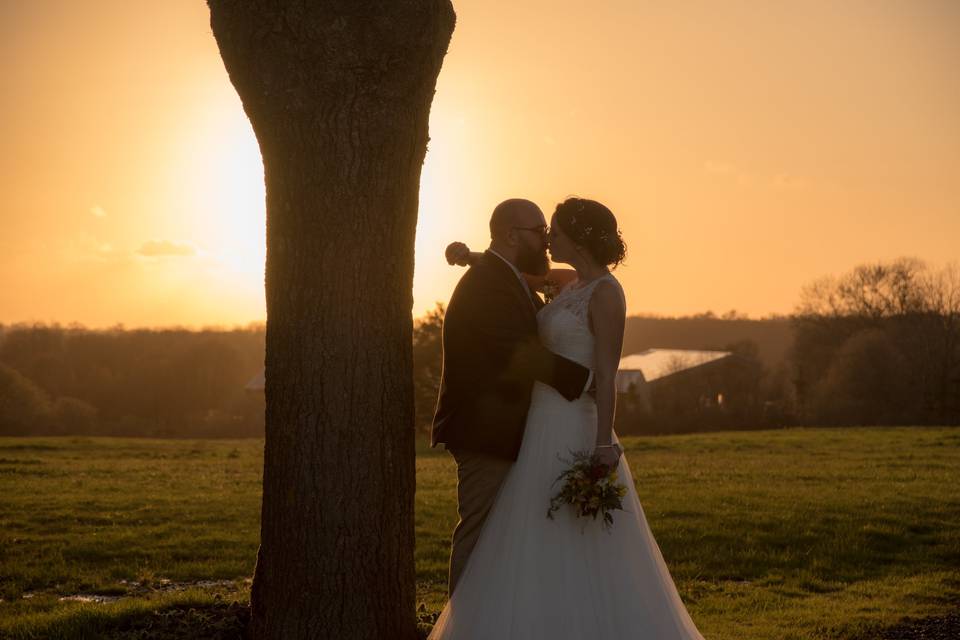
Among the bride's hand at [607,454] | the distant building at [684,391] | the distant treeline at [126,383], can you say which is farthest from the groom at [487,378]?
the distant treeline at [126,383]

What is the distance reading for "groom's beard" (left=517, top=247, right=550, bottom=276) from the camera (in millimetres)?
6395

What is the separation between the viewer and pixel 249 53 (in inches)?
218

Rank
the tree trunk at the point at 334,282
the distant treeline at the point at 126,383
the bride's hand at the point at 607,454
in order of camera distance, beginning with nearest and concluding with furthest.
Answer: the tree trunk at the point at 334,282 → the bride's hand at the point at 607,454 → the distant treeline at the point at 126,383

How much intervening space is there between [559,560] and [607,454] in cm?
65

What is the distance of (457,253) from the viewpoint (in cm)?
Answer: 665

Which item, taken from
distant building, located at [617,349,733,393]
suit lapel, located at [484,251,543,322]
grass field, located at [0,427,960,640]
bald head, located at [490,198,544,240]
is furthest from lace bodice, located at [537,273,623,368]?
distant building, located at [617,349,733,393]

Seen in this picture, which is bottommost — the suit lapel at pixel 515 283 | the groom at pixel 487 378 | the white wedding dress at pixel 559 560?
the white wedding dress at pixel 559 560

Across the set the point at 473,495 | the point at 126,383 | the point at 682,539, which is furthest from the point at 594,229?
the point at 126,383

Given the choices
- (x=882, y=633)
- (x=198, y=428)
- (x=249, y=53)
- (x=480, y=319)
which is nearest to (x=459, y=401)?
(x=480, y=319)

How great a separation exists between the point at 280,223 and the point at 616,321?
6.43 ft

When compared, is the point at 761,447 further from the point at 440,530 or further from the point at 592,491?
the point at 592,491

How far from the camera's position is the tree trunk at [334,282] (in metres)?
5.44

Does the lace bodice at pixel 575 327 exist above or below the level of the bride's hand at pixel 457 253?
below

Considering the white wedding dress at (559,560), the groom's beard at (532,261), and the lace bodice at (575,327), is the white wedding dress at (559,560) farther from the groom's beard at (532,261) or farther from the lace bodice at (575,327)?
the groom's beard at (532,261)
